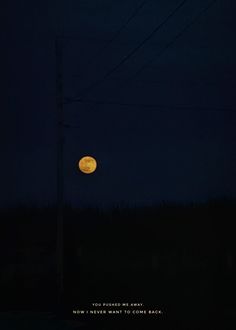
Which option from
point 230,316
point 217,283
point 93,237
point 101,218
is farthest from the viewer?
point 101,218

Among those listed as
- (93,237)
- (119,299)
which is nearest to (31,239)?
(93,237)

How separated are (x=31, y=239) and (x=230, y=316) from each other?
2748 cm

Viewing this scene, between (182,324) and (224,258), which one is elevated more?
(224,258)

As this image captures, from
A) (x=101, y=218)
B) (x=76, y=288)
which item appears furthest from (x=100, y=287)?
(x=101, y=218)

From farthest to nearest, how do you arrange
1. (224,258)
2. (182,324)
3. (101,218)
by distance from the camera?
(101,218) → (224,258) → (182,324)

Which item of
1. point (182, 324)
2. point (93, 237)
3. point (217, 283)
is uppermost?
point (93, 237)

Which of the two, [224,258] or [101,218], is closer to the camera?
[224,258]

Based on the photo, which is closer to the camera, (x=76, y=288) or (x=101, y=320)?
(x=101, y=320)

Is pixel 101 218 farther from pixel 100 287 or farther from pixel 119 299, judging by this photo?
pixel 119 299

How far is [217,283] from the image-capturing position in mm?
27172

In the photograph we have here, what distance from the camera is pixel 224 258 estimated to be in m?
36.1

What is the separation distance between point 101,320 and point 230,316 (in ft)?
10.4

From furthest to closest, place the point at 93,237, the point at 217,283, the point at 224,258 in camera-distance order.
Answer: the point at 93,237, the point at 224,258, the point at 217,283

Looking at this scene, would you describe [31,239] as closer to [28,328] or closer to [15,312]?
[15,312]
